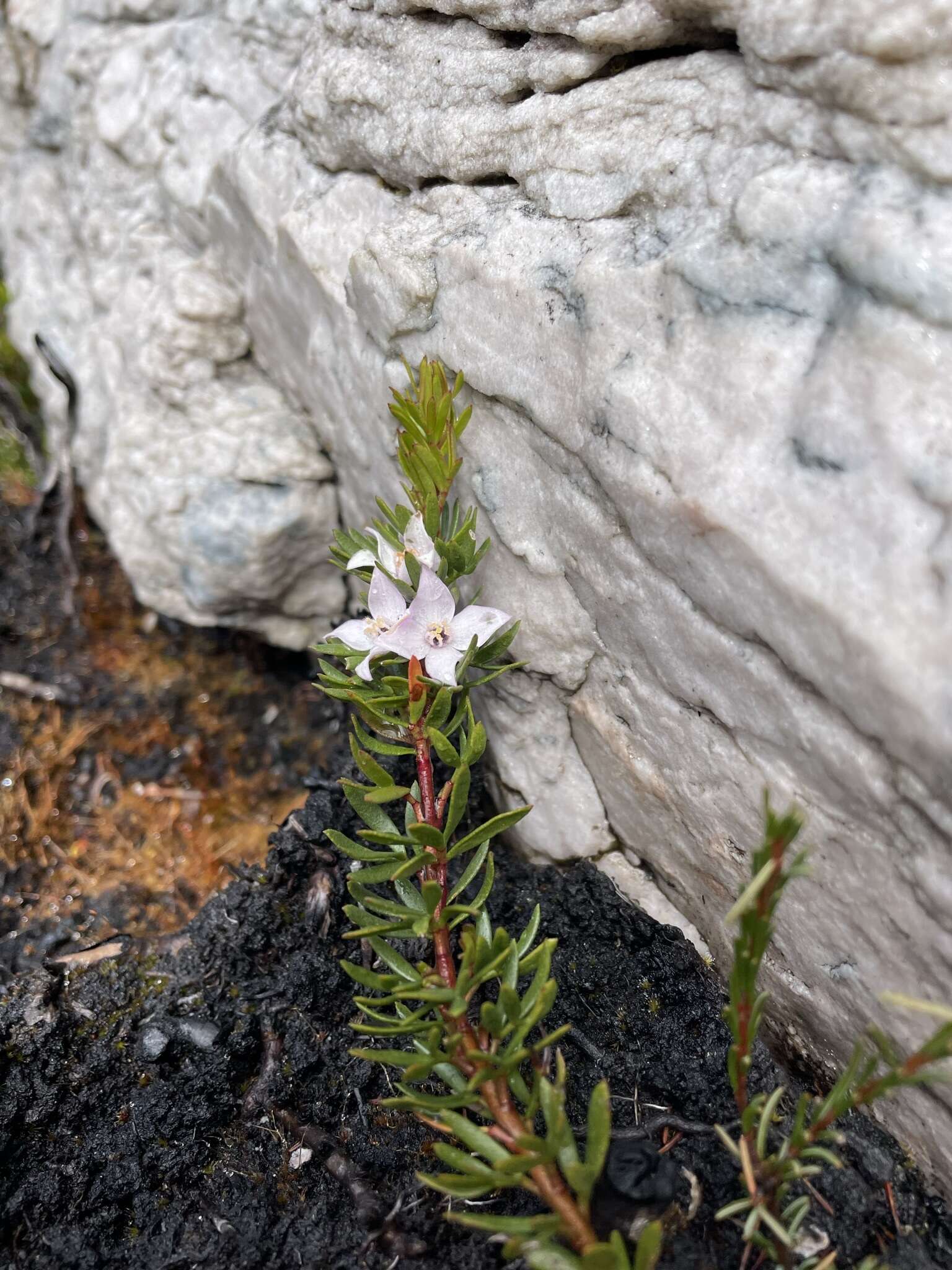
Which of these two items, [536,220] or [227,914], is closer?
[536,220]

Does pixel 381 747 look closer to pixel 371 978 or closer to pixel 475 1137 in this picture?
pixel 371 978

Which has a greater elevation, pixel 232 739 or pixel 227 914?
pixel 227 914

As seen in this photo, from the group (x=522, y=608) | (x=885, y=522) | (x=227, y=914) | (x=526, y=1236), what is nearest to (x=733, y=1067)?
(x=526, y=1236)

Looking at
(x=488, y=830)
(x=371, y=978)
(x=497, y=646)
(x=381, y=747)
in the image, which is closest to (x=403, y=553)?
(x=497, y=646)

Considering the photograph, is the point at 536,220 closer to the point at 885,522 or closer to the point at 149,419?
the point at 885,522

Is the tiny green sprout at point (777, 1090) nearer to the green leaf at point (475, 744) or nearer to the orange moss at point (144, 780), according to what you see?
the green leaf at point (475, 744)

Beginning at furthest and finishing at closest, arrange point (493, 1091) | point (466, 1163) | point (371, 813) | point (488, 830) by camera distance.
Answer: point (371, 813) < point (488, 830) < point (493, 1091) < point (466, 1163)

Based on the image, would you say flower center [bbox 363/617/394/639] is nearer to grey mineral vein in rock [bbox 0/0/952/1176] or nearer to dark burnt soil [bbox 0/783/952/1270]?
A: grey mineral vein in rock [bbox 0/0/952/1176]
